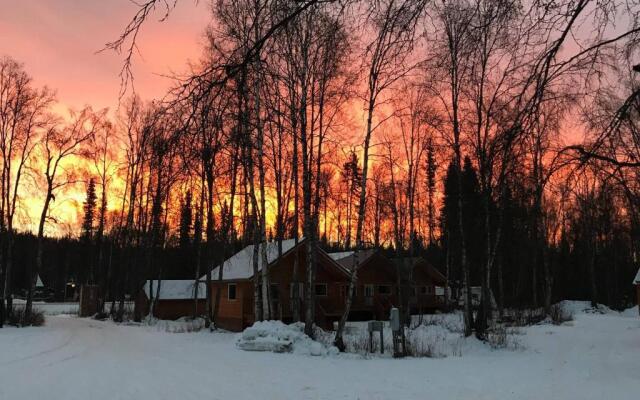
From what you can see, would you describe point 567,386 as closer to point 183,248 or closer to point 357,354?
point 357,354

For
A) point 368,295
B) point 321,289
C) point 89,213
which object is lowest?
point 368,295

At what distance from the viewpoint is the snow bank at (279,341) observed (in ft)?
52.7

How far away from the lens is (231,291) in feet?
96.7

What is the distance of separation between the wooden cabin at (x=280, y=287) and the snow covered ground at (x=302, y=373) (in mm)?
8924

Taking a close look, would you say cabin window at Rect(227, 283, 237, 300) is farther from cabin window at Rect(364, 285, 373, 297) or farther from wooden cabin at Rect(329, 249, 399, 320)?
cabin window at Rect(364, 285, 373, 297)

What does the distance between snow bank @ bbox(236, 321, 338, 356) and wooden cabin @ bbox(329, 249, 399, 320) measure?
18.6 metres

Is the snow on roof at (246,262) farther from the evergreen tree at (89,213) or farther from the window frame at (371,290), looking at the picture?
the evergreen tree at (89,213)

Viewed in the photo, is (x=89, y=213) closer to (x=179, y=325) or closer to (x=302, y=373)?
(x=179, y=325)

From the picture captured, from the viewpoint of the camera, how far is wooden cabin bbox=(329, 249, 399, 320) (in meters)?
36.2

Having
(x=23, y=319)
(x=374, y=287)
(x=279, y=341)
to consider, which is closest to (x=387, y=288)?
(x=374, y=287)

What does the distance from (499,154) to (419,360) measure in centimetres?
1083

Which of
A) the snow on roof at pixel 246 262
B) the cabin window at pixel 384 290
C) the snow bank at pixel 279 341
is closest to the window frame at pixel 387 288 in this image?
the cabin window at pixel 384 290

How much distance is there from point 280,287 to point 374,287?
10.6 m

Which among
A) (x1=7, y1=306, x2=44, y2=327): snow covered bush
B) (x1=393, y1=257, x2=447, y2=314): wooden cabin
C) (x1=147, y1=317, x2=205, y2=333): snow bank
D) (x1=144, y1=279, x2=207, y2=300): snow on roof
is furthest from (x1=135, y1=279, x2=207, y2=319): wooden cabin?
(x1=393, y1=257, x2=447, y2=314): wooden cabin
